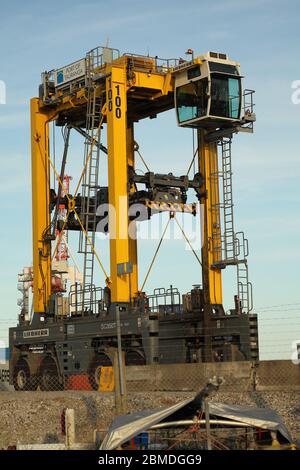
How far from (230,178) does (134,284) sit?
5.06 meters

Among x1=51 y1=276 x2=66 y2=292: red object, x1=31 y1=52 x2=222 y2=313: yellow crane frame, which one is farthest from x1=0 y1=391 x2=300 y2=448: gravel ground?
x1=51 y1=276 x2=66 y2=292: red object

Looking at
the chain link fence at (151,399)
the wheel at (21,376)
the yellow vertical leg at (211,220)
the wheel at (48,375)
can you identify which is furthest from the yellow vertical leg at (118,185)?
the chain link fence at (151,399)

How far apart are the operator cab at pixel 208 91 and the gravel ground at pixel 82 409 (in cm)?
1255

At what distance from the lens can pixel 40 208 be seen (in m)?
34.9

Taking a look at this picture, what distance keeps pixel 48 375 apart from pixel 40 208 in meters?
6.48

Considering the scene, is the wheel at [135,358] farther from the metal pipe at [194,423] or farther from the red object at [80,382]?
the metal pipe at [194,423]

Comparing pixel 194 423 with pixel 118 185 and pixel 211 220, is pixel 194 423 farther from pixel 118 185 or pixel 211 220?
pixel 211 220

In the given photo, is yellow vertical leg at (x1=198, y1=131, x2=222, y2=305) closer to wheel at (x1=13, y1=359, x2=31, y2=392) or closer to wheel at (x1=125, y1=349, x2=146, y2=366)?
wheel at (x1=125, y1=349, x2=146, y2=366)

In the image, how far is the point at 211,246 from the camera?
3203 centimetres

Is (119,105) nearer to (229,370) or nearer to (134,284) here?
(134,284)

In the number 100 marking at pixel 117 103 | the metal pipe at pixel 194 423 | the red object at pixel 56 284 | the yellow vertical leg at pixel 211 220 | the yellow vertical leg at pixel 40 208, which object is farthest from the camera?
the red object at pixel 56 284

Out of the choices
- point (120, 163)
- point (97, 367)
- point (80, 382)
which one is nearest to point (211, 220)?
point (120, 163)

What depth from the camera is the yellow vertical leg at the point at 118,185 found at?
29844 millimetres

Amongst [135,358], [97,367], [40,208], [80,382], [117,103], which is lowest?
[80,382]
